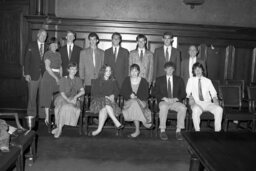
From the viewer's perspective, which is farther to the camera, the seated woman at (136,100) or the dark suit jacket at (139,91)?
the dark suit jacket at (139,91)

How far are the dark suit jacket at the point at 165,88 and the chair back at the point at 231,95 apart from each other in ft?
2.71

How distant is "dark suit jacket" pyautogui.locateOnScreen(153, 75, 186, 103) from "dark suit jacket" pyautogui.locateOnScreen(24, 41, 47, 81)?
196cm

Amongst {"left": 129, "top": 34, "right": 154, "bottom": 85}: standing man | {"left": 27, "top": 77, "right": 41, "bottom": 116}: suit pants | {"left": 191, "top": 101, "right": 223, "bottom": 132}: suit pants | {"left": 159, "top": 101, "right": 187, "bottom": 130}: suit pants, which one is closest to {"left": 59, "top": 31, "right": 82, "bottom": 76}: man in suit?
{"left": 27, "top": 77, "right": 41, "bottom": 116}: suit pants

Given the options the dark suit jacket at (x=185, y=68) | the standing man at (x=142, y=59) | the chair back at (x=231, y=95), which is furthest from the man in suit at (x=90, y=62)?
the chair back at (x=231, y=95)

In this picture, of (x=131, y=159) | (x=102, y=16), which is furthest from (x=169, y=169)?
(x=102, y=16)

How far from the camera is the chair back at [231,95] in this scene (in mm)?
5561

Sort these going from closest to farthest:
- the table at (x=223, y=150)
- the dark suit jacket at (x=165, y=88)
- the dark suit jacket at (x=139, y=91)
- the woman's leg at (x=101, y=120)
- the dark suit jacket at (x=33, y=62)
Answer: the table at (x=223, y=150) < the woman's leg at (x=101, y=120) < the dark suit jacket at (x=139, y=91) < the dark suit jacket at (x=165, y=88) < the dark suit jacket at (x=33, y=62)

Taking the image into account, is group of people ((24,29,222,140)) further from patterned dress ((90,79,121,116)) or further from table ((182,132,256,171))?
table ((182,132,256,171))

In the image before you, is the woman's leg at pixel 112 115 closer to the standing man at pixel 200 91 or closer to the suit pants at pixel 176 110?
the suit pants at pixel 176 110

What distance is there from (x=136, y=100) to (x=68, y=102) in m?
1.03

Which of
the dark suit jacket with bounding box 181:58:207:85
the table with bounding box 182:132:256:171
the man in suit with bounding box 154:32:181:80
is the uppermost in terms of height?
the man in suit with bounding box 154:32:181:80

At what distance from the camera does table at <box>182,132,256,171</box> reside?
2.51 meters

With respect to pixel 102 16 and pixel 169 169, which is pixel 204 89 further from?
pixel 102 16

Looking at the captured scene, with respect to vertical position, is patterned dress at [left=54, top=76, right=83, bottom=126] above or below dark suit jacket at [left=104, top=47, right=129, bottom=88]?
below
